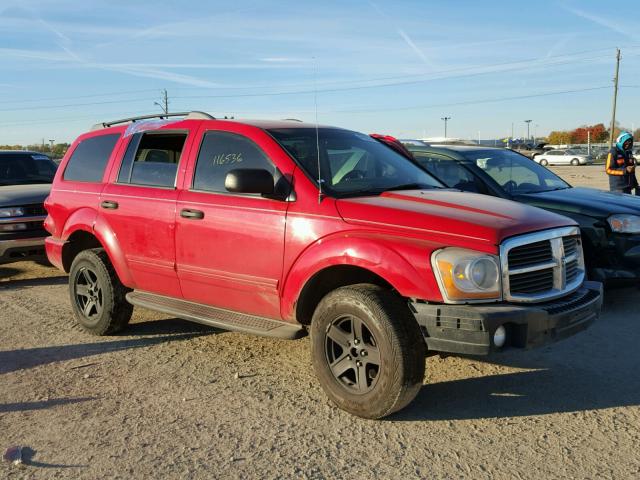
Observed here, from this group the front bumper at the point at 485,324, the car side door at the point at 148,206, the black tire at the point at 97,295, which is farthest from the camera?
the black tire at the point at 97,295

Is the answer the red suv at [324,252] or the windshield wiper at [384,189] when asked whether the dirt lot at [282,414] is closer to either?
the red suv at [324,252]

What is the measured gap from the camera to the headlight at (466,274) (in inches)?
140

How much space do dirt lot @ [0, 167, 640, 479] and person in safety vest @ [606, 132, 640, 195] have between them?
16.6 feet

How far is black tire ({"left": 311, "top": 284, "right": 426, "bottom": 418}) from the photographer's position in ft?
12.0

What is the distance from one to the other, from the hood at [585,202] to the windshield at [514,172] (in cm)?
24

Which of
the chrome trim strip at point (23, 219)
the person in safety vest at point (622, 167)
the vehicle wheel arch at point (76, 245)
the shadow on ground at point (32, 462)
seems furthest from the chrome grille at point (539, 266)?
the chrome trim strip at point (23, 219)

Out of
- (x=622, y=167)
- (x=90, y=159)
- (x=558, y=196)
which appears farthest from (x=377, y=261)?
(x=622, y=167)

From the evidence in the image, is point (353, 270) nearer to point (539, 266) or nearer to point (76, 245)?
point (539, 266)

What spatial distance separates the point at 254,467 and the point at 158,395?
4.13ft

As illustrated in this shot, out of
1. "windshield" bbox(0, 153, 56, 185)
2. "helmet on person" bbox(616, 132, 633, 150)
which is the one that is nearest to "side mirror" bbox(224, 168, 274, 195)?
"windshield" bbox(0, 153, 56, 185)

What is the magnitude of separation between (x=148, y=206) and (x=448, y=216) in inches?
99.8

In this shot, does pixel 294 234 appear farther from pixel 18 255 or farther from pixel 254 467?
pixel 18 255

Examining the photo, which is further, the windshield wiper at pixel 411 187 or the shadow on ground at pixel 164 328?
the shadow on ground at pixel 164 328

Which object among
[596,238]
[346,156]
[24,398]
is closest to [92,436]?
[24,398]
